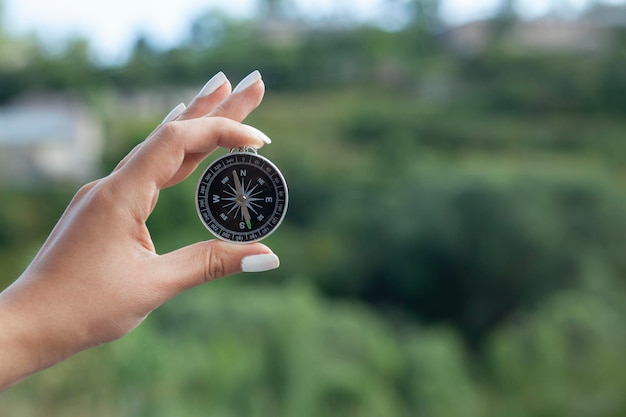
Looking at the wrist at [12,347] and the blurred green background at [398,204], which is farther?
the blurred green background at [398,204]

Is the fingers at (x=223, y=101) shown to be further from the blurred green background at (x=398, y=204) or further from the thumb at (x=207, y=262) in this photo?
the blurred green background at (x=398, y=204)

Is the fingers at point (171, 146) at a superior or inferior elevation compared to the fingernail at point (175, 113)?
inferior

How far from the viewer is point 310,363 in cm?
877

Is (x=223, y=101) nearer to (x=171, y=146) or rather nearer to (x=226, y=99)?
(x=226, y=99)

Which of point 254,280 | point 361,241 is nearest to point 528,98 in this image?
point 361,241

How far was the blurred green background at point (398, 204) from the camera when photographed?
7941 millimetres

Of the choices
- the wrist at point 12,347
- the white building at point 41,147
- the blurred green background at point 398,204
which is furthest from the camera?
the white building at point 41,147

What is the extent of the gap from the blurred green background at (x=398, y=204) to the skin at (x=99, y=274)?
4.14 meters

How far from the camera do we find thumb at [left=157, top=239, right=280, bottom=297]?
794 millimetres

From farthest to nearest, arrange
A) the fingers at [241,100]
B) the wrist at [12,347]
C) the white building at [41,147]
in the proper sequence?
the white building at [41,147] → the fingers at [241,100] → the wrist at [12,347]

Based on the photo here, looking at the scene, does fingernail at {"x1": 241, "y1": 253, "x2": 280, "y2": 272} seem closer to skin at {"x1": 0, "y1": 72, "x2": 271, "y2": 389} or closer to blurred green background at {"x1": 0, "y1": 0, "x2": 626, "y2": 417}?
skin at {"x1": 0, "y1": 72, "x2": 271, "y2": 389}

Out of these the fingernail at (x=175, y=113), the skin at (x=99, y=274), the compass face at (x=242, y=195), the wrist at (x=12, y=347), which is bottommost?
the wrist at (x=12, y=347)

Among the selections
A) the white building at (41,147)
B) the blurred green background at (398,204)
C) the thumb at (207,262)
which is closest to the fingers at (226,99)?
the thumb at (207,262)

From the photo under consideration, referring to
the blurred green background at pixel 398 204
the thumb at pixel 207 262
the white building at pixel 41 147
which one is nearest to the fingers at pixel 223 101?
the thumb at pixel 207 262
